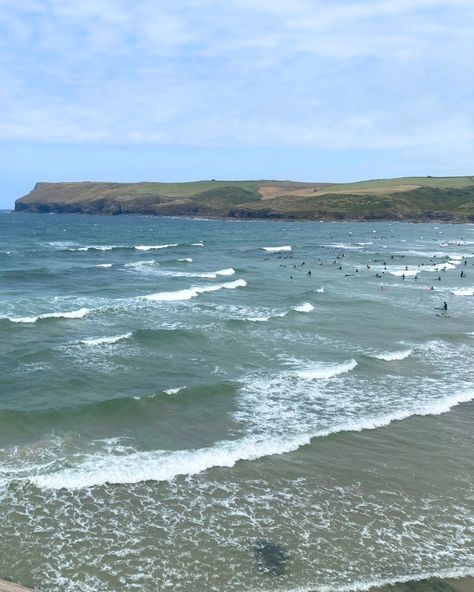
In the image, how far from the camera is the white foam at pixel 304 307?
151 feet

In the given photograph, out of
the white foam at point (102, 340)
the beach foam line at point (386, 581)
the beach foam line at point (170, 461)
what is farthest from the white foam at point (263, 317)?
the beach foam line at point (386, 581)

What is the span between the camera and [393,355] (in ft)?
109

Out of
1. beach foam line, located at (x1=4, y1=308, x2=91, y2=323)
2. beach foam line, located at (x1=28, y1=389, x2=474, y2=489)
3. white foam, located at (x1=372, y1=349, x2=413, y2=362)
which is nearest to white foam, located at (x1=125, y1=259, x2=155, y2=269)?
beach foam line, located at (x1=4, y1=308, x2=91, y2=323)

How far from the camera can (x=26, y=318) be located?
39594 mm

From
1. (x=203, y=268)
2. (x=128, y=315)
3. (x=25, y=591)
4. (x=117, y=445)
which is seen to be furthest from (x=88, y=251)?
(x=25, y=591)

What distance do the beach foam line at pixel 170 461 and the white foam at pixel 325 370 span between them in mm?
6012

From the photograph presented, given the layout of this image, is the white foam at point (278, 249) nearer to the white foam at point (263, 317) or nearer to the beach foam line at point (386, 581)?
the white foam at point (263, 317)

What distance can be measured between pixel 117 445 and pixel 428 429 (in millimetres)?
11818

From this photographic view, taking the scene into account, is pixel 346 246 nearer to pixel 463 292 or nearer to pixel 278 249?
pixel 278 249

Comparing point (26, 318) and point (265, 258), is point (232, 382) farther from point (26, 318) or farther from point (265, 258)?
point (265, 258)

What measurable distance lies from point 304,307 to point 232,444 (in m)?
26.2

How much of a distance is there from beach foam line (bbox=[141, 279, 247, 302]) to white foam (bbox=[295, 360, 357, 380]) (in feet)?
68.8

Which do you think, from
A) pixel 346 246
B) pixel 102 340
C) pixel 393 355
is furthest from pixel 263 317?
pixel 346 246

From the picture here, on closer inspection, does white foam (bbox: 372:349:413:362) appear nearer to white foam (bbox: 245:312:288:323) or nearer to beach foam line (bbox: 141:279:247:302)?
white foam (bbox: 245:312:288:323)
